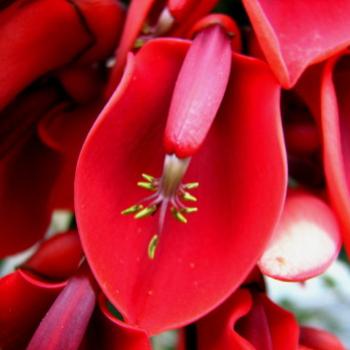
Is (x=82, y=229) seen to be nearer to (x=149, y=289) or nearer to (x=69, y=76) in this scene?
(x=149, y=289)

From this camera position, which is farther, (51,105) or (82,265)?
(51,105)

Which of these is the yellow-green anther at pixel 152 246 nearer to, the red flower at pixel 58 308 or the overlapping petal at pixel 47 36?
the red flower at pixel 58 308

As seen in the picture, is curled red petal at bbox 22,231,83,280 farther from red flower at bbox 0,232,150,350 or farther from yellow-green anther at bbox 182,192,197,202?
yellow-green anther at bbox 182,192,197,202

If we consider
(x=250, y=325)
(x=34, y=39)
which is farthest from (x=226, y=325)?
(x=34, y=39)

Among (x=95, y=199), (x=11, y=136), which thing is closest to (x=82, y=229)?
(x=95, y=199)

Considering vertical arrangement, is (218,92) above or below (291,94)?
above

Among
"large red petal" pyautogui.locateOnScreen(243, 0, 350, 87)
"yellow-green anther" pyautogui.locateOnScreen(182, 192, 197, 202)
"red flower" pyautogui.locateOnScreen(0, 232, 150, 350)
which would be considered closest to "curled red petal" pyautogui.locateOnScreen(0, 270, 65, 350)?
"red flower" pyautogui.locateOnScreen(0, 232, 150, 350)

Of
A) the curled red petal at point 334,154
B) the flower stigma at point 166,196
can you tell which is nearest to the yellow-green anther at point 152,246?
the flower stigma at point 166,196
